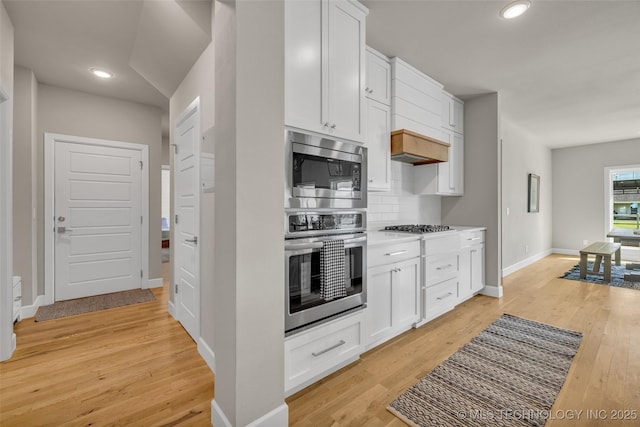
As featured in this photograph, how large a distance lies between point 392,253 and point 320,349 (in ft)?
3.23

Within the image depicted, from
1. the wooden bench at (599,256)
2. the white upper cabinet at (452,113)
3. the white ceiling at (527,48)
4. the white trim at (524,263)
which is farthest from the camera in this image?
the white trim at (524,263)

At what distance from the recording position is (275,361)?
152cm

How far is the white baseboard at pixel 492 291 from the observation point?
380 centimetres

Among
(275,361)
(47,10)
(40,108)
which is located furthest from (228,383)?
(40,108)

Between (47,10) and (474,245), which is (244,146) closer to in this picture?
(47,10)

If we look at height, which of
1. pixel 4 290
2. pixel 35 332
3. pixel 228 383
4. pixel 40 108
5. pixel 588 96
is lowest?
pixel 35 332

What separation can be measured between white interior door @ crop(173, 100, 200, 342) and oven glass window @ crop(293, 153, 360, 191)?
1.15m

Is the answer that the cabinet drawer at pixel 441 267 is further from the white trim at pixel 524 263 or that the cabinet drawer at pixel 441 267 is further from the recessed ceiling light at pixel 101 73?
the recessed ceiling light at pixel 101 73

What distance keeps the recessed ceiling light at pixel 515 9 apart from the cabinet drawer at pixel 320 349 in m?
2.56

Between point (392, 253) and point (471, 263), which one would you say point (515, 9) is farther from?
point (471, 263)

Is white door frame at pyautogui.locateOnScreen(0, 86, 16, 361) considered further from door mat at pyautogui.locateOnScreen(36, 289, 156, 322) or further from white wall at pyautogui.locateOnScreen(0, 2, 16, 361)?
door mat at pyautogui.locateOnScreen(36, 289, 156, 322)

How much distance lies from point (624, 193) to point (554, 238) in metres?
1.60

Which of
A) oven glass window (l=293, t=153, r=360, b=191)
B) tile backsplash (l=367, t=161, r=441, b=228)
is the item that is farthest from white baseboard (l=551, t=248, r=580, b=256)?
oven glass window (l=293, t=153, r=360, b=191)

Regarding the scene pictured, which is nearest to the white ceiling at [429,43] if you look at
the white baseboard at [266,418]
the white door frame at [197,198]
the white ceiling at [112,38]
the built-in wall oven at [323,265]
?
the white ceiling at [112,38]
